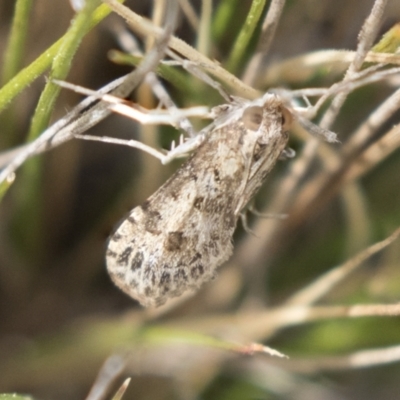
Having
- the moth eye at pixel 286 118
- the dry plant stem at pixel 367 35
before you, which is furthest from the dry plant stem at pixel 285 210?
the moth eye at pixel 286 118

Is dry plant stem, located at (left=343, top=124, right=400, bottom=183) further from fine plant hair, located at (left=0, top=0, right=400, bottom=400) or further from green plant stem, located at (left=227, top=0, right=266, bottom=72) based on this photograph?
green plant stem, located at (left=227, top=0, right=266, bottom=72)

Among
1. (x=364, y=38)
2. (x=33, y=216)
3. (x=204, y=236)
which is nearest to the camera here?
(x=364, y=38)

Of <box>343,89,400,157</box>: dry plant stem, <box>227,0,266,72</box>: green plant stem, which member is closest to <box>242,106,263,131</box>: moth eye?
<box>227,0,266,72</box>: green plant stem

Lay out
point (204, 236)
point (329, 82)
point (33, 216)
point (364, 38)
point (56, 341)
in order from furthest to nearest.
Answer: point (56, 341), point (33, 216), point (329, 82), point (204, 236), point (364, 38)

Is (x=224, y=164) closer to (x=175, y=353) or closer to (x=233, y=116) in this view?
(x=233, y=116)

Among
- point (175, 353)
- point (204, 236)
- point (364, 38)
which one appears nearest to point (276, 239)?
point (175, 353)

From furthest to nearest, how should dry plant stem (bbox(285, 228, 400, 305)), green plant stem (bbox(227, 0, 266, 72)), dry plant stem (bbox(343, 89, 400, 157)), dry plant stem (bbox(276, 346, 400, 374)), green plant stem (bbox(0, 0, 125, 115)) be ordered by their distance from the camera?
dry plant stem (bbox(285, 228, 400, 305)) → dry plant stem (bbox(276, 346, 400, 374)) → dry plant stem (bbox(343, 89, 400, 157)) → green plant stem (bbox(227, 0, 266, 72)) → green plant stem (bbox(0, 0, 125, 115))

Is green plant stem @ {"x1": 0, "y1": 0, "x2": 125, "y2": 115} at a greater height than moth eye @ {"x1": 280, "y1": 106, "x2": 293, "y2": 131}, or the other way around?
moth eye @ {"x1": 280, "y1": 106, "x2": 293, "y2": 131}

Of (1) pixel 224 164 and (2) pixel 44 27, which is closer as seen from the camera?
(1) pixel 224 164
